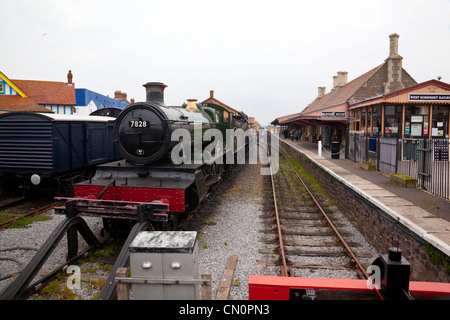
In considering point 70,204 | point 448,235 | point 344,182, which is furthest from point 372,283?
point 344,182

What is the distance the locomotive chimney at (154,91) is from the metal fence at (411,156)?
706cm

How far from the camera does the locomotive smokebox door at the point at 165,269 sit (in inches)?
109

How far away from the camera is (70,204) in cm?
505

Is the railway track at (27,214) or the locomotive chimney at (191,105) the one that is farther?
the locomotive chimney at (191,105)

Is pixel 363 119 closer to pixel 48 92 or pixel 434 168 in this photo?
pixel 434 168

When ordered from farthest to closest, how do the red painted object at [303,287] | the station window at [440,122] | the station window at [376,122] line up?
1. the station window at [376,122]
2. the station window at [440,122]
3. the red painted object at [303,287]

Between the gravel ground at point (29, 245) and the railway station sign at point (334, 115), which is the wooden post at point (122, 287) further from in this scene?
the railway station sign at point (334, 115)

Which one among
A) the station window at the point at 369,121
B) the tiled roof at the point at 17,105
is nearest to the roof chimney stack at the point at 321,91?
the station window at the point at 369,121

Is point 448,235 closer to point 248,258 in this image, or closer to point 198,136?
point 248,258

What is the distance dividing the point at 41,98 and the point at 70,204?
1017 inches

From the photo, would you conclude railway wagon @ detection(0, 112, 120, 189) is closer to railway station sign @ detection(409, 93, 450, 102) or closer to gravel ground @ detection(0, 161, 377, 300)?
gravel ground @ detection(0, 161, 377, 300)

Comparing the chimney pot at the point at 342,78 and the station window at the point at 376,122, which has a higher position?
the chimney pot at the point at 342,78

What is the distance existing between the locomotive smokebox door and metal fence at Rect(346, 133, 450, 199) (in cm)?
714

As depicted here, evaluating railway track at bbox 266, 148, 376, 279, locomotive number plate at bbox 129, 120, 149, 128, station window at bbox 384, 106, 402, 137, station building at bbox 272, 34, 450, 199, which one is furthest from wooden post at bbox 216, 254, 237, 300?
station window at bbox 384, 106, 402, 137
